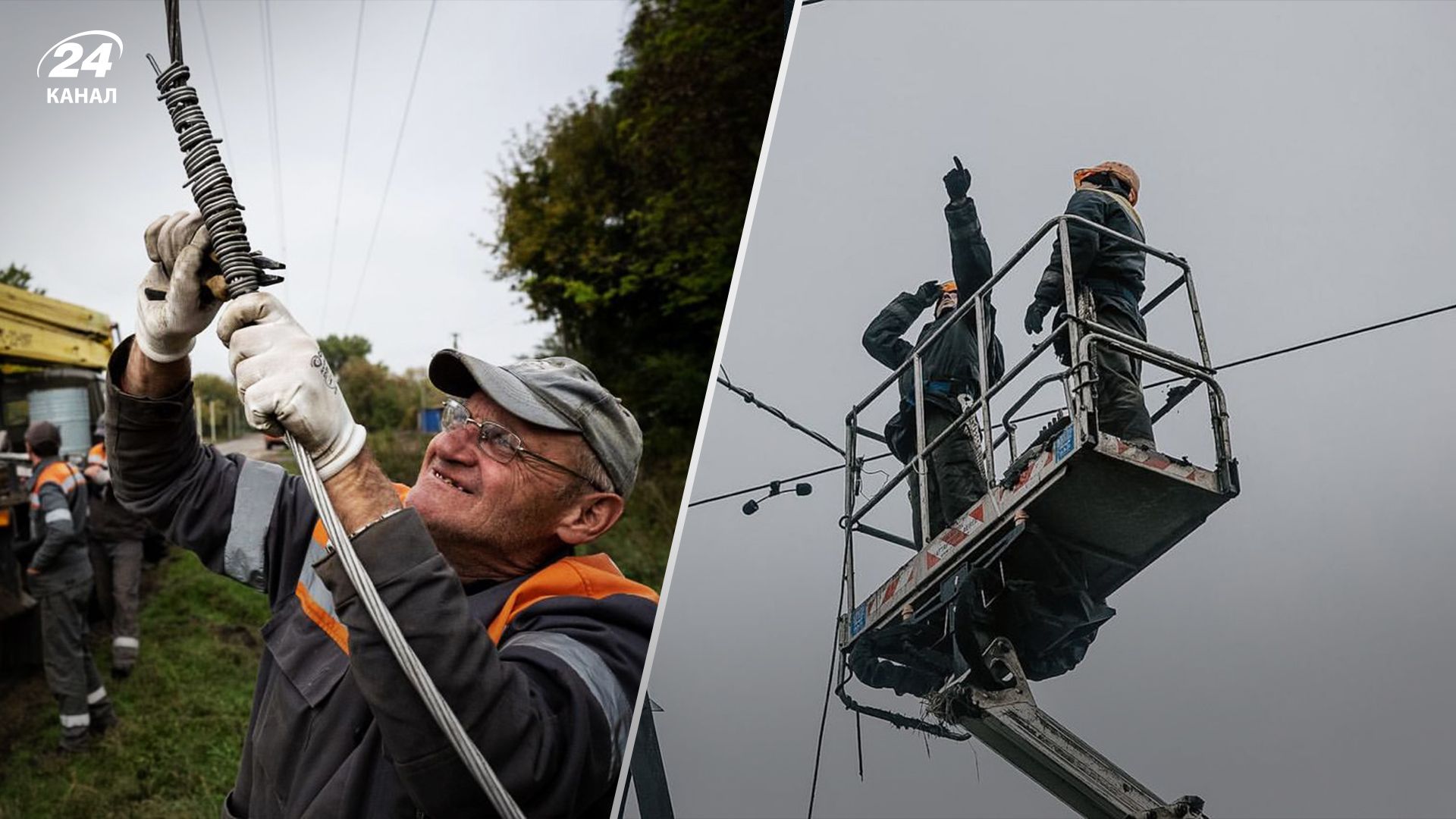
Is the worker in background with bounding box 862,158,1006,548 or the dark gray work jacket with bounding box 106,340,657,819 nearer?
the worker in background with bounding box 862,158,1006,548

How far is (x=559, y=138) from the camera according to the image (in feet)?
16.3

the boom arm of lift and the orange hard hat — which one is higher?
the orange hard hat

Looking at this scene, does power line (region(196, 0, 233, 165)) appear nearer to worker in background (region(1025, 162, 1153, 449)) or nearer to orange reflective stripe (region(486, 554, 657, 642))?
orange reflective stripe (region(486, 554, 657, 642))

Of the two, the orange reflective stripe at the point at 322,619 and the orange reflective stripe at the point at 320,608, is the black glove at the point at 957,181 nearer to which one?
the orange reflective stripe at the point at 320,608

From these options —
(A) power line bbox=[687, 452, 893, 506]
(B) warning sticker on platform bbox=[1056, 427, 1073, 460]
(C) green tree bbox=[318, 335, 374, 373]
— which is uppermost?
(C) green tree bbox=[318, 335, 374, 373]

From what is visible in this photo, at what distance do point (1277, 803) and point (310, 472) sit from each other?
96 centimetres

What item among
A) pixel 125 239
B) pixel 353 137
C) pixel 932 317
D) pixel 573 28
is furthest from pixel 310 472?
pixel 573 28

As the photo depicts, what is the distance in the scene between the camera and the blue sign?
882 mm

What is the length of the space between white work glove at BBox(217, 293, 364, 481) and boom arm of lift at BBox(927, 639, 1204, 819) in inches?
27.1

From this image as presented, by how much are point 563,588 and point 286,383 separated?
1.61 ft

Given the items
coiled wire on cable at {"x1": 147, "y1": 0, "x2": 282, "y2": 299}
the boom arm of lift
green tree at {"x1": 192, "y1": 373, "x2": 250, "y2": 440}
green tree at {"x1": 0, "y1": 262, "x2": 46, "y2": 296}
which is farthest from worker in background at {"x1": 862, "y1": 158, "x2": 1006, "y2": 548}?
green tree at {"x1": 0, "y1": 262, "x2": 46, "y2": 296}

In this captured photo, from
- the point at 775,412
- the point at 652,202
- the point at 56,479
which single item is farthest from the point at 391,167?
the point at 652,202

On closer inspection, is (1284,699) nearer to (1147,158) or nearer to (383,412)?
(1147,158)

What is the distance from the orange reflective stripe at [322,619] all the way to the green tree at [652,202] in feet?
7.24
